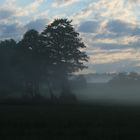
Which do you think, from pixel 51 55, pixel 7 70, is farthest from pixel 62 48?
pixel 7 70

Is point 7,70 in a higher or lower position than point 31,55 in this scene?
lower

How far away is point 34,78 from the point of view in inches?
3713

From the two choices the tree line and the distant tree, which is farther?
the distant tree

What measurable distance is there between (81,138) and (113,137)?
1.68m

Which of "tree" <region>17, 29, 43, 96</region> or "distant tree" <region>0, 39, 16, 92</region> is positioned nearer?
"tree" <region>17, 29, 43, 96</region>

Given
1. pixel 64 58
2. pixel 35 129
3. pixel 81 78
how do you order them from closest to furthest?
1. pixel 35 129
2. pixel 64 58
3. pixel 81 78

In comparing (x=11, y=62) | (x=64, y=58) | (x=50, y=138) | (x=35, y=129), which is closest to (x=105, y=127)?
(x=35, y=129)

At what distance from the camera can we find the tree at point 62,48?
8875 centimetres

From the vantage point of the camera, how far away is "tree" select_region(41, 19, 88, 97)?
8875 centimetres

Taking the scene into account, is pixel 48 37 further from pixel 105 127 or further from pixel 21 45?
pixel 105 127

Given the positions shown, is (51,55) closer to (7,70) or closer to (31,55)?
(31,55)

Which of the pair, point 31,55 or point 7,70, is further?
point 7,70

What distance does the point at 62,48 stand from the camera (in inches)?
3506

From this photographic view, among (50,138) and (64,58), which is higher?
(64,58)
